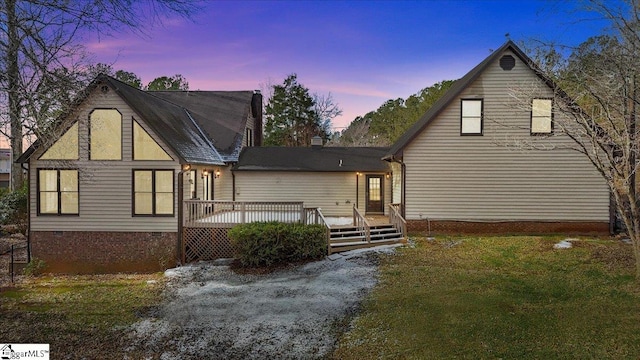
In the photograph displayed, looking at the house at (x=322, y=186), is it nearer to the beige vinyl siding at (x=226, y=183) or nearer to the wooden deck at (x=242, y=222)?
the beige vinyl siding at (x=226, y=183)

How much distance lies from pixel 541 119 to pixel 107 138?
1620 cm

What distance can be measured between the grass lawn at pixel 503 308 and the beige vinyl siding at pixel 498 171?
3.01m

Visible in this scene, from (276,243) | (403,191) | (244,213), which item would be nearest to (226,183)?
(244,213)

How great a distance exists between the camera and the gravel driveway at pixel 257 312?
6.65 metres

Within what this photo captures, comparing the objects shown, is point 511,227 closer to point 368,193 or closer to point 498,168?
point 498,168

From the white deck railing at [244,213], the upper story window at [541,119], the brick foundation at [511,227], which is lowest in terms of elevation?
the brick foundation at [511,227]

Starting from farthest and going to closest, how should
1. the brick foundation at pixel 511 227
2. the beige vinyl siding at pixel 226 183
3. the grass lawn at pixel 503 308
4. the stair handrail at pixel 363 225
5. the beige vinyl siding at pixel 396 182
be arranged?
the beige vinyl siding at pixel 226 183, the beige vinyl siding at pixel 396 182, the brick foundation at pixel 511 227, the stair handrail at pixel 363 225, the grass lawn at pixel 503 308

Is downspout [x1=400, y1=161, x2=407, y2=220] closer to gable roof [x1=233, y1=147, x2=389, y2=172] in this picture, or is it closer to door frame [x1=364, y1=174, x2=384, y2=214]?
gable roof [x1=233, y1=147, x2=389, y2=172]

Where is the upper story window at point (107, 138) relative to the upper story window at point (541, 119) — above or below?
below

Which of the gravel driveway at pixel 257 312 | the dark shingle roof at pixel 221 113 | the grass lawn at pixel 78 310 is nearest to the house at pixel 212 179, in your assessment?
the grass lawn at pixel 78 310

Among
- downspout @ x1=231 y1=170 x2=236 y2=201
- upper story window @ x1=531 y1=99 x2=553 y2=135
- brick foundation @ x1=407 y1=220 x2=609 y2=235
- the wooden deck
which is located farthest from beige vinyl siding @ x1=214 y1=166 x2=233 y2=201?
upper story window @ x1=531 y1=99 x2=553 y2=135

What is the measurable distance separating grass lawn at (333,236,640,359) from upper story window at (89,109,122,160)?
10270 mm

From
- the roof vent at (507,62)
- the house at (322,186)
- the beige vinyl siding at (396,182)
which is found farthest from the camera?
the house at (322,186)

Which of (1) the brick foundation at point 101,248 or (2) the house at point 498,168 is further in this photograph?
(2) the house at point 498,168
